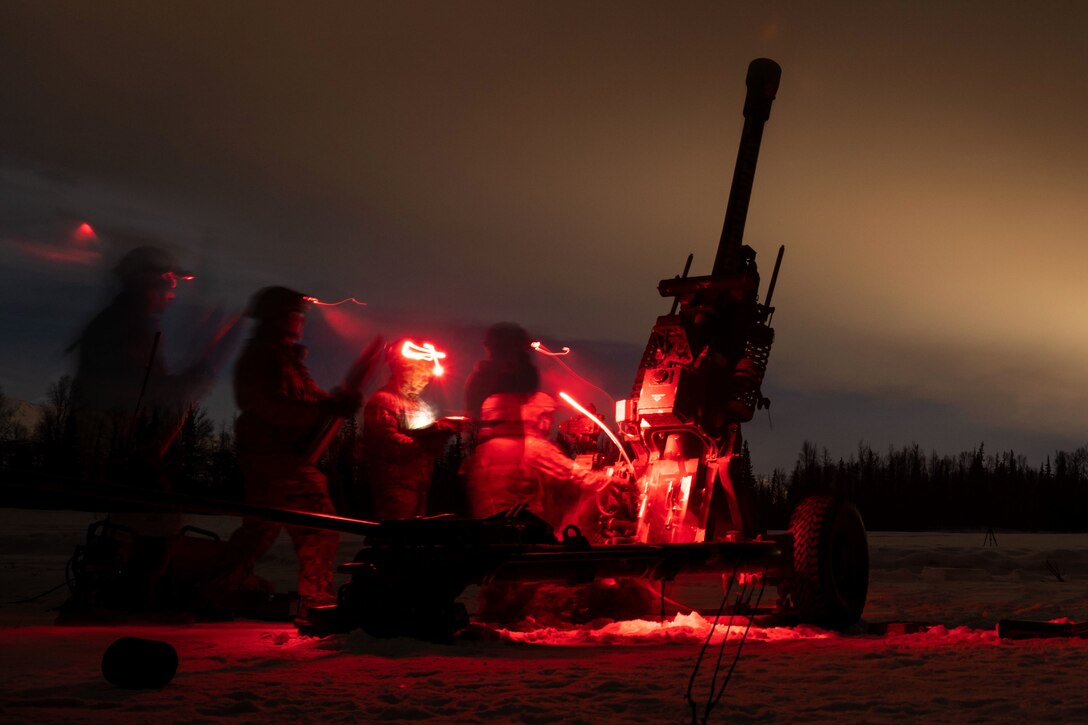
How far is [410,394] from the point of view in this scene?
36.6 feet

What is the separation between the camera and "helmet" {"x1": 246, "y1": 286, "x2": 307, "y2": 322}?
10.6m

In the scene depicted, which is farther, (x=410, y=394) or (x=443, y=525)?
(x=410, y=394)

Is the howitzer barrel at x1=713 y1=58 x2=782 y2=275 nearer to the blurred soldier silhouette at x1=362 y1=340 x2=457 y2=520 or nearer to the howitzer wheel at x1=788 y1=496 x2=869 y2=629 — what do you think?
the howitzer wheel at x1=788 y1=496 x2=869 y2=629

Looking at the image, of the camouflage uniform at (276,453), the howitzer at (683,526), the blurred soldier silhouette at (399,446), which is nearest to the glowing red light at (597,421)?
the howitzer at (683,526)

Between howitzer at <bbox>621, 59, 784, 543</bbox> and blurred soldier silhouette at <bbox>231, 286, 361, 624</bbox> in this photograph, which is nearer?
blurred soldier silhouette at <bbox>231, 286, 361, 624</bbox>

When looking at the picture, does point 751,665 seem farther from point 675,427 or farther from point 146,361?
point 146,361

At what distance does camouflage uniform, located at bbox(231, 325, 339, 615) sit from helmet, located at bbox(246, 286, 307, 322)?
352 millimetres

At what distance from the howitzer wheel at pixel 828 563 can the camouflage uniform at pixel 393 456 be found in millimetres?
3837

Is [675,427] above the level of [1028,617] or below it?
above

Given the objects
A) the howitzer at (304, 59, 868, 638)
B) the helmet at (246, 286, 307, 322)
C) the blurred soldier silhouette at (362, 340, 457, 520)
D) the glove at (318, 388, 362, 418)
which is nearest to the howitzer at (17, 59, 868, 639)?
the howitzer at (304, 59, 868, 638)

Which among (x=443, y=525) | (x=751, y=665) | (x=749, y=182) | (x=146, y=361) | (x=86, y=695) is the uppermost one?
(x=749, y=182)

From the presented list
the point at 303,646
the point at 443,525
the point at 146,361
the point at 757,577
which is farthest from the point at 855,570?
the point at 146,361

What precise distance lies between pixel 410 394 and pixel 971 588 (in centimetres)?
A: 984

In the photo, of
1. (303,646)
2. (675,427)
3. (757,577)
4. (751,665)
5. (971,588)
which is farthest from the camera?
(971,588)
